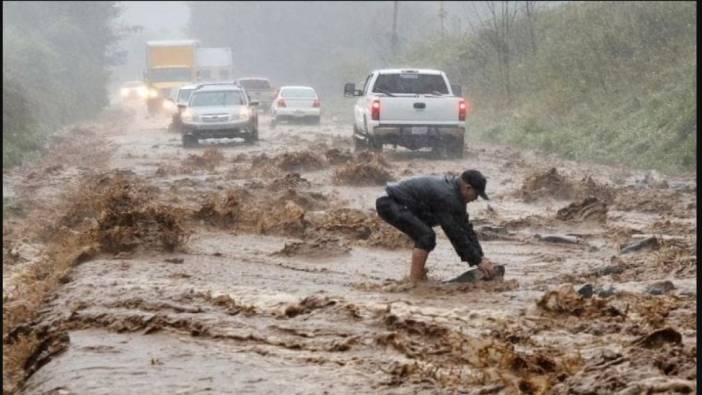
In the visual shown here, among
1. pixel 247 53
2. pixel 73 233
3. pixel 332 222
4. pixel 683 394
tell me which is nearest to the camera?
pixel 683 394

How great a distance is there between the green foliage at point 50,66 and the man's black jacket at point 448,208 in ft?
49.1

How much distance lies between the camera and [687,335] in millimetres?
6969

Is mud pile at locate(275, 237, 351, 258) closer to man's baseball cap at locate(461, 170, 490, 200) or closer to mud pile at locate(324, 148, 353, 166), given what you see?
man's baseball cap at locate(461, 170, 490, 200)

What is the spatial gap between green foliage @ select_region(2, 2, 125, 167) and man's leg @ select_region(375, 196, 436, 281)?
1472 cm

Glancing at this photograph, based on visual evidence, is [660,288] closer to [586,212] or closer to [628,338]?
[628,338]

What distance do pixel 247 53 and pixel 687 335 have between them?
284ft

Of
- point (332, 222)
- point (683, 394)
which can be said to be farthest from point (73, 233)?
point (683, 394)

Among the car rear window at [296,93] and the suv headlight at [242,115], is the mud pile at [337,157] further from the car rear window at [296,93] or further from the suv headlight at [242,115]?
the car rear window at [296,93]

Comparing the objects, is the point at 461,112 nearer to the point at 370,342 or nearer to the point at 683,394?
the point at 370,342

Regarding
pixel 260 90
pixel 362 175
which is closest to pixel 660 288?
pixel 362 175

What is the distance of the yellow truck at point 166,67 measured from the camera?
4981 centimetres

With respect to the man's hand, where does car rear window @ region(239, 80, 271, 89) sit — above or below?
below

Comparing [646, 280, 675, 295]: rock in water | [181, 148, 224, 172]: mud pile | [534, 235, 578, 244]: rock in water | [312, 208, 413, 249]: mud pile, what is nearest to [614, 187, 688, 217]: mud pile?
[534, 235, 578, 244]: rock in water

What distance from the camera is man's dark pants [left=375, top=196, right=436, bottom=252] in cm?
911
